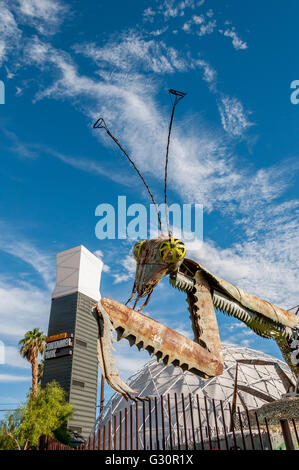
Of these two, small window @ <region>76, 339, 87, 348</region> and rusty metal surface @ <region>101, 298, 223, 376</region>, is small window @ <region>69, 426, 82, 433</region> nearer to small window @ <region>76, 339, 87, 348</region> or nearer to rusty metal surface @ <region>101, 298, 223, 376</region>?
small window @ <region>76, 339, 87, 348</region>

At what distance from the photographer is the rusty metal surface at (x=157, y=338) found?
15.2 ft

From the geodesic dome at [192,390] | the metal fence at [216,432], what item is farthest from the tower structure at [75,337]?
the metal fence at [216,432]

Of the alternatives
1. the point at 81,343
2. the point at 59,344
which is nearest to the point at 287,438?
the point at 59,344

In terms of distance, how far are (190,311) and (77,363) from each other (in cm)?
2849

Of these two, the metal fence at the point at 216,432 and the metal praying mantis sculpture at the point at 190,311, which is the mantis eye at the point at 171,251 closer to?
the metal praying mantis sculpture at the point at 190,311

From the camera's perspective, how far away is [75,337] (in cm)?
3262

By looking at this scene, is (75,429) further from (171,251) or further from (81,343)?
(171,251)

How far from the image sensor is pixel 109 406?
27641 mm

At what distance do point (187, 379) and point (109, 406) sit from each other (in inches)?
295

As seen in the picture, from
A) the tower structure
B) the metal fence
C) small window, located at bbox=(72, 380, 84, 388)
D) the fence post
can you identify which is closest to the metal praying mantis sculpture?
the metal fence

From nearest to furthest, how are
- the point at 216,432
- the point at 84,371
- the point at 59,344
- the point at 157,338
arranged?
the point at 157,338 → the point at 216,432 → the point at 59,344 → the point at 84,371

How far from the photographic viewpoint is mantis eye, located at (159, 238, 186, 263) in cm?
563

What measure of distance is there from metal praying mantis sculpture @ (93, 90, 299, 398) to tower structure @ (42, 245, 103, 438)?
88.1 feet

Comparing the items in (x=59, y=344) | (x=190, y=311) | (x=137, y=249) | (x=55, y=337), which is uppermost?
(x=55, y=337)
